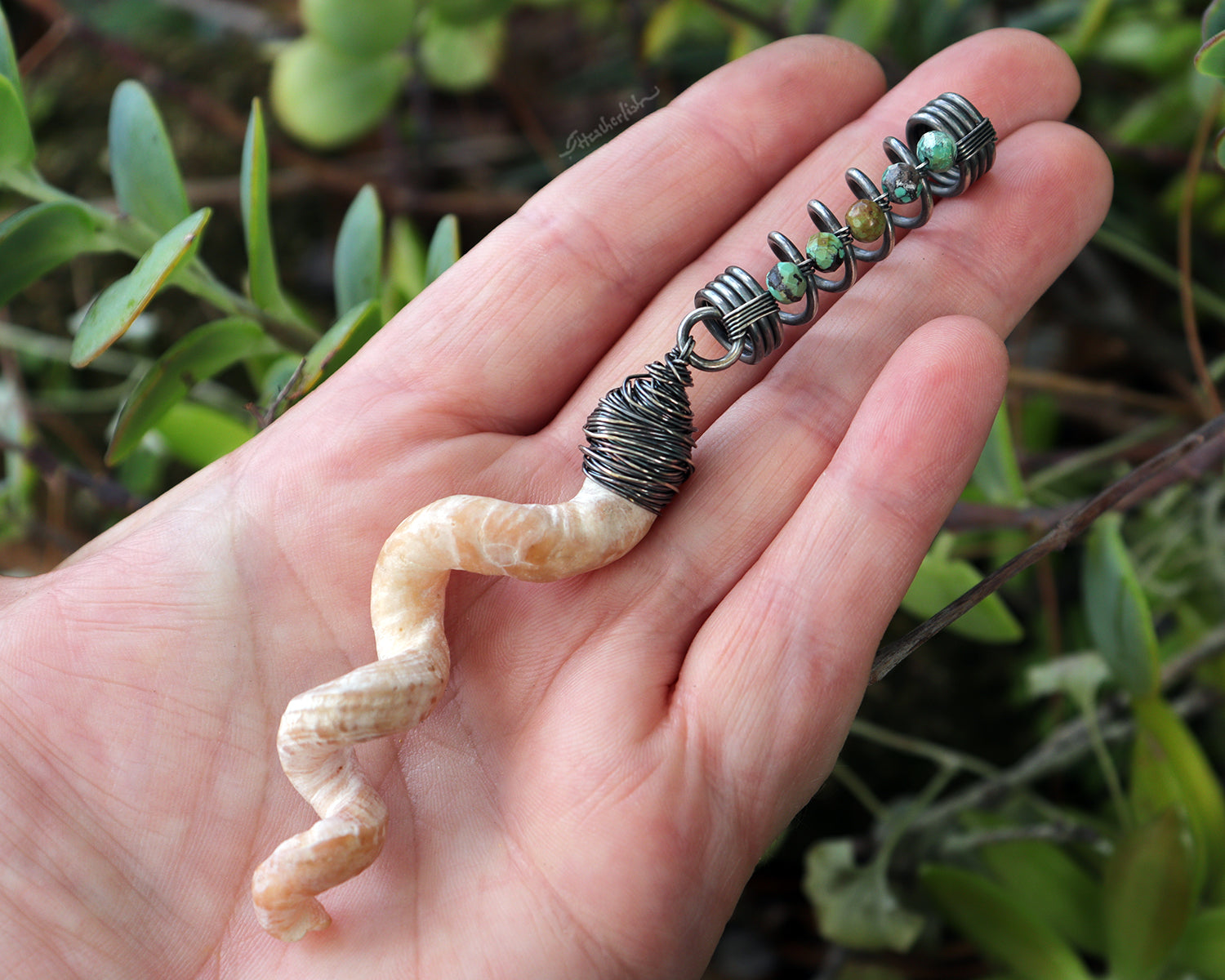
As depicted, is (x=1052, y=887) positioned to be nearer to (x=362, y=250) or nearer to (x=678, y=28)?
(x=362, y=250)

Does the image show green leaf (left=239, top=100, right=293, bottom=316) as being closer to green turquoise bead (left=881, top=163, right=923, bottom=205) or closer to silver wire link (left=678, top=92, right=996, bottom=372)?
silver wire link (left=678, top=92, right=996, bottom=372)

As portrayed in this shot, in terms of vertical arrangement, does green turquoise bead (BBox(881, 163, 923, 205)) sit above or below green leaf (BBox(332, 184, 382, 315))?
below

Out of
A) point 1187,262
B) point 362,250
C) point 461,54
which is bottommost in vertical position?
point 1187,262

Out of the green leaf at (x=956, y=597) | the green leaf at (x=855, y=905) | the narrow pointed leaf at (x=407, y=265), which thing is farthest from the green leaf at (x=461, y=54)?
the green leaf at (x=855, y=905)

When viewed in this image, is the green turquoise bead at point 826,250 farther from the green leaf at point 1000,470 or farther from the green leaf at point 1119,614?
the green leaf at point 1119,614

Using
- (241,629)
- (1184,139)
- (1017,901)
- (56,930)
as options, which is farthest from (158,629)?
(1184,139)

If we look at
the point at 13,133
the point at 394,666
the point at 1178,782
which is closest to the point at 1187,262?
the point at 1178,782

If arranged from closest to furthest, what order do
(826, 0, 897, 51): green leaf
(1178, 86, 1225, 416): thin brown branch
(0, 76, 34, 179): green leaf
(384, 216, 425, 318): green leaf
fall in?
(0, 76, 34, 179): green leaf
(1178, 86, 1225, 416): thin brown branch
(826, 0, 897, 51): green leaf
(384, 216, 425, 318): green leaf

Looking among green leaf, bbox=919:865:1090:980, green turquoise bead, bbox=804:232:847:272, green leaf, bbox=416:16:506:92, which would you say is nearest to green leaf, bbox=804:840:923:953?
green leaf, bbox=919:865:1090:980
